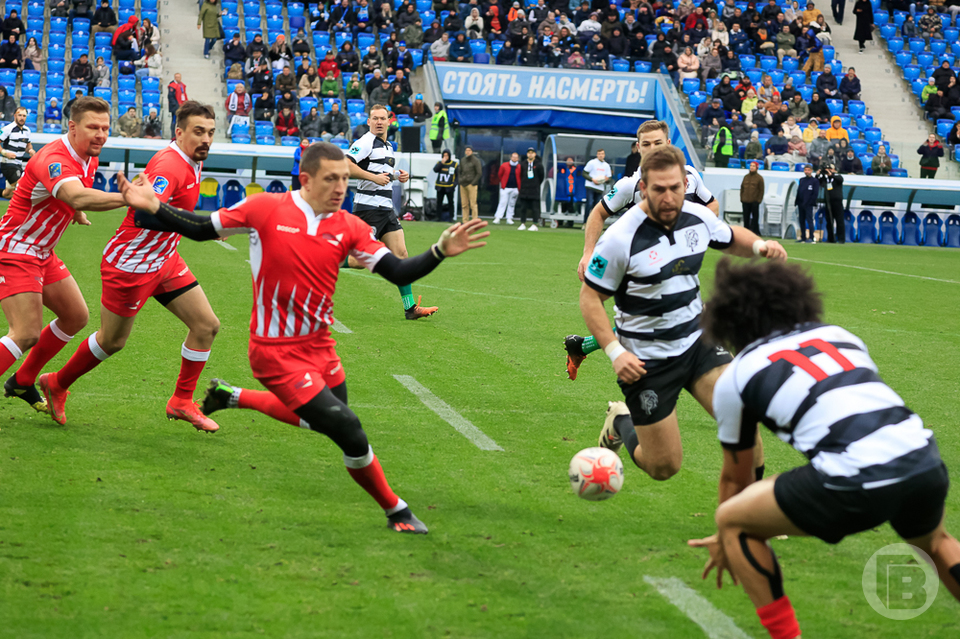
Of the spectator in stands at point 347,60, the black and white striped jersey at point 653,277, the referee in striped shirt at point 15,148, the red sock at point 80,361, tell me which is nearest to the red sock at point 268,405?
the black and white striped jersey at point 653,277

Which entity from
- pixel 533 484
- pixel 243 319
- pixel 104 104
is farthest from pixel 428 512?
pixel 243 319

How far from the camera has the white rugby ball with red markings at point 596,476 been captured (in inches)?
198

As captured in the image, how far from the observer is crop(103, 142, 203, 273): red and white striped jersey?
6363 mm

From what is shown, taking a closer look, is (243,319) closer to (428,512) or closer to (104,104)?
(104,104)

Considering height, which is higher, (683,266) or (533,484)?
(683,266)

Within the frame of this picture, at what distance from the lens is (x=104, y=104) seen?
6.45 meters

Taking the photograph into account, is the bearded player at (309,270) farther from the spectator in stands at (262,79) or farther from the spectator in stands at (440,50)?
the spectator in stands at (440,50)

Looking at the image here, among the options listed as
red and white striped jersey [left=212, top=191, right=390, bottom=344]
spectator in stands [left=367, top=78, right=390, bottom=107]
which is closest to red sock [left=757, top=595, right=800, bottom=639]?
red and white striped jersey [left=212, top=191, right=390, bottom=344]

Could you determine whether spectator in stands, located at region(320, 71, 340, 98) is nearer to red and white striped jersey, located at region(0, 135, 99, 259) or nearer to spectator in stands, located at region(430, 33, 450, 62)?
spectator in stands, located at region(430, 33, 450, 62)

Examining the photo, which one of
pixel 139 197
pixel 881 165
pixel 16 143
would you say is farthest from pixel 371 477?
pixel 881 165

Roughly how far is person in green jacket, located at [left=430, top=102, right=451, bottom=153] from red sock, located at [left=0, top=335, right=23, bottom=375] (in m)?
23.1

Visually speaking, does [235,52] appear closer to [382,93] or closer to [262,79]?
[262,79]

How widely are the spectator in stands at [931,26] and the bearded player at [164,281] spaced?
38516 mm

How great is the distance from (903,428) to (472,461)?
3.42 metres
